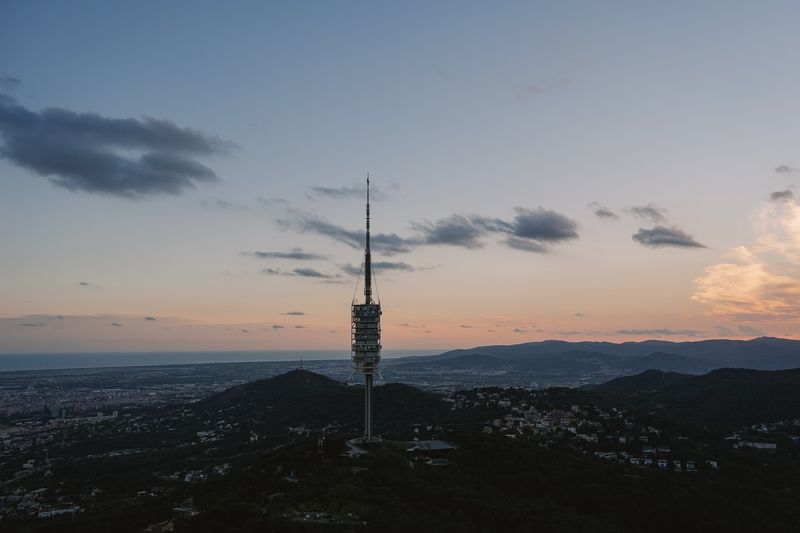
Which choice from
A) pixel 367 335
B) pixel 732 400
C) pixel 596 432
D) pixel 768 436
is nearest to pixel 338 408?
pixel 596 432

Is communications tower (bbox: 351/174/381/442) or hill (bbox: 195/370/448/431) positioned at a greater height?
communications tower (bbox: 351/174/381/442)

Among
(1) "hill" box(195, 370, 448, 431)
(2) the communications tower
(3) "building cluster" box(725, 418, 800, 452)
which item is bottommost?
(3) "building cluster" box(725, 418, 800, 452)

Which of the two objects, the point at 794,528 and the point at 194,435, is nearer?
the point at 794,528

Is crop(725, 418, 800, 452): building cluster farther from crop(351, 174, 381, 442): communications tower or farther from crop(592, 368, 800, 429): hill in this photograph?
crop(351, 174, 381, 442): communications tower

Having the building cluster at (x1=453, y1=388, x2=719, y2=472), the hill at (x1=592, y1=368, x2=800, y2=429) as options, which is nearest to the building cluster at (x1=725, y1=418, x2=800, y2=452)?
the hill at (x1=592, y1=368, x2=800, y2=429)

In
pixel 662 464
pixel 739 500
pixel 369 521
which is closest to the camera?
pixel 369 521

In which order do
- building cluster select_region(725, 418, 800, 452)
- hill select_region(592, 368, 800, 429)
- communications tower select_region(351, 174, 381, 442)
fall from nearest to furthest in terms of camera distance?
communications tower select_region(351, 174, 381, 442) → building cluster select_region(725, 418, 800, 452) → hill select_region(592, 368, 800, 429)

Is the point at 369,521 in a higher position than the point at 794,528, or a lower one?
higher

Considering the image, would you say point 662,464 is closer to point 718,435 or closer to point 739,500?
point 739,500

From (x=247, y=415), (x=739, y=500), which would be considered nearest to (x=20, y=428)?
(x=247, y=415)

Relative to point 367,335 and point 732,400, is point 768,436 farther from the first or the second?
point 367,335

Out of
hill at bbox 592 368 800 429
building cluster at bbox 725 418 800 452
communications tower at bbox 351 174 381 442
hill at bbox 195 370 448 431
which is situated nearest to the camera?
communications tower at bbox 351 174 381 442
